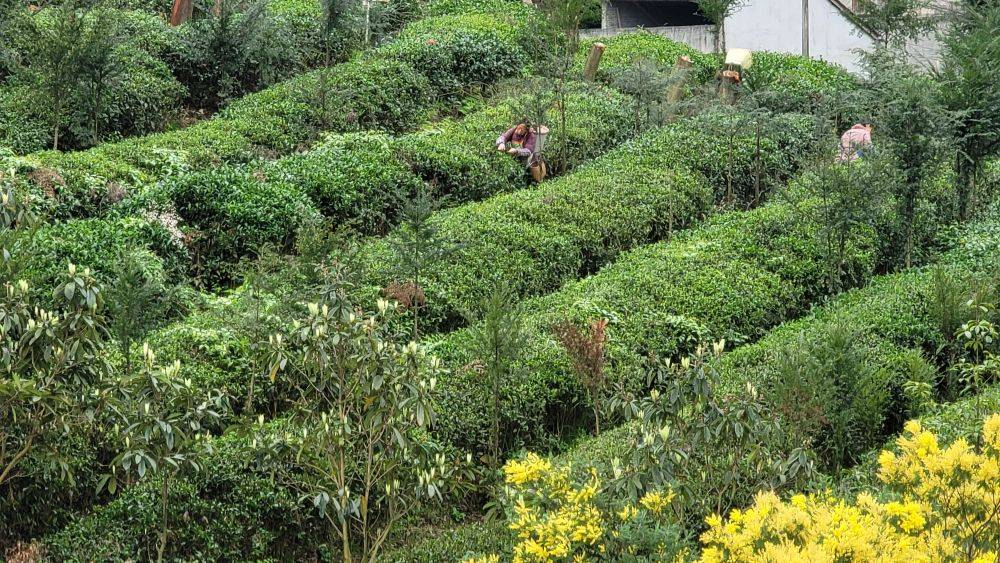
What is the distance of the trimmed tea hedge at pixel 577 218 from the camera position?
10.8 metres

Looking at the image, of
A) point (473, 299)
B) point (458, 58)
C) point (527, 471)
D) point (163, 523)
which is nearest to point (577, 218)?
point (473, 299)

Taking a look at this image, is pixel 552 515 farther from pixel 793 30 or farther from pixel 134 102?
pixel 793 30

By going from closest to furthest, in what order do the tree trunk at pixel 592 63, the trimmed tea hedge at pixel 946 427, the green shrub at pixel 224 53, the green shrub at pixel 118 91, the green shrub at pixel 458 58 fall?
1. the trimmed tea hedge at pixel 946 427
2. the green shrub at pixel 118 91
3. the green shrub at pixel 224 53
4. the green shrub at pixel 458 58
5. the tree trunk at pixel 592 63

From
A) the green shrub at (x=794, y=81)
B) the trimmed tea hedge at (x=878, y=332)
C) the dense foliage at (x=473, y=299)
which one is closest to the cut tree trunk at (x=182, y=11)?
the dense foliage at (x=473, y=299)

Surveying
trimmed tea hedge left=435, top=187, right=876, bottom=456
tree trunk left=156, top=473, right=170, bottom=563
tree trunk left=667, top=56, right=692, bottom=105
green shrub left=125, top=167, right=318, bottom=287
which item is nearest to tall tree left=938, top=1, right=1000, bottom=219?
trimmed tea hedge left=435, top=187, right=876, bottom=456

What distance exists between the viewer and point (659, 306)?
10.4 metres

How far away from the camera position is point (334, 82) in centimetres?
1644

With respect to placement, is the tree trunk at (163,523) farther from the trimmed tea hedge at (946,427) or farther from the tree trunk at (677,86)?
the tree trunk at (677,86)

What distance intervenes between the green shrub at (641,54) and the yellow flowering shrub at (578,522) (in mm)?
13239

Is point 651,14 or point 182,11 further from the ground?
point 182,11

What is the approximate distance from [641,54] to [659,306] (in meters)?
10.3

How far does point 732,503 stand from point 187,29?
12655 mm

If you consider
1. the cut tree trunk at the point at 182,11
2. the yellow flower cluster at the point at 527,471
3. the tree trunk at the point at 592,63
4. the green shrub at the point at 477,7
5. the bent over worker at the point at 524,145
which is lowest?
the bent over worker at the point at 524,145

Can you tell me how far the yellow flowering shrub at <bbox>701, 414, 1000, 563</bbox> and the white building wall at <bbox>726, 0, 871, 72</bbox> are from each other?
19.6m
